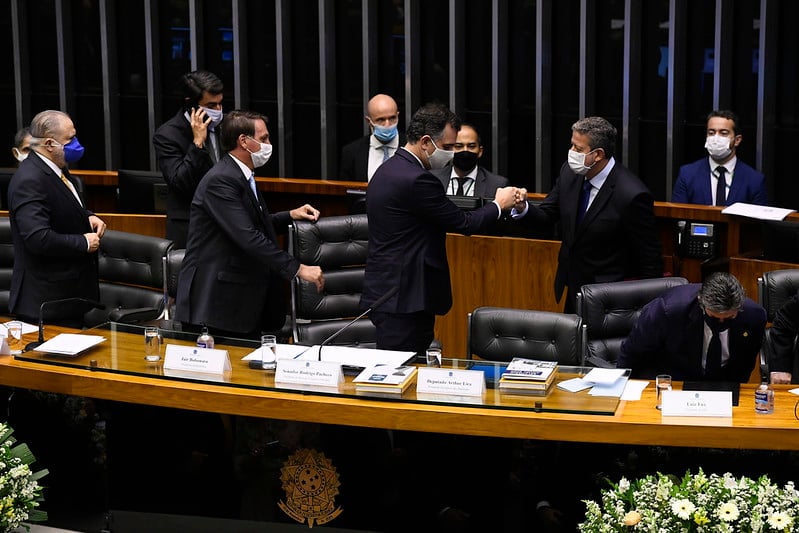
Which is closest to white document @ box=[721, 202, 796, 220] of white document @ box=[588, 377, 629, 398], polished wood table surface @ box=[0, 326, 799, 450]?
polished wood table surface @ box=[0, 326, 799, 450]

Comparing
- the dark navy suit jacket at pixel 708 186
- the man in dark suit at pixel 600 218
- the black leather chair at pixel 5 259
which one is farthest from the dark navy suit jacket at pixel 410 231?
the dark navy suit jacket at pixel 708 186

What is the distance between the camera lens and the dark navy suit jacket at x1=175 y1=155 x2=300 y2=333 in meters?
5.05

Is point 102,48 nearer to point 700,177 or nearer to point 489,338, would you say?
point 700,177

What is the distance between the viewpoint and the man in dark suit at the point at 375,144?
6.84 metres

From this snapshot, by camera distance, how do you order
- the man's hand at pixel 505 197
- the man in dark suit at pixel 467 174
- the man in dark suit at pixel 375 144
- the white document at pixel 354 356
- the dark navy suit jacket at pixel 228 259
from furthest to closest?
the man in dark suit at pixel 375 144, the man in dark suit at pixel 467 174, the man's hand at pixel 505 197, the dark navy suit jacket at pixel 228 259, the white document at pixel 354 356

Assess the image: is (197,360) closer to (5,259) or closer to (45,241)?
(45,241)

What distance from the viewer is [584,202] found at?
226 inches

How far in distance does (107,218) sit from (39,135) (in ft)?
6.06

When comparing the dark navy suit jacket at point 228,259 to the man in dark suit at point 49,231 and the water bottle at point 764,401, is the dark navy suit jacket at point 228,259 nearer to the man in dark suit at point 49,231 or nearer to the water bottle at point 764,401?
the man in dark suit at point 49,231

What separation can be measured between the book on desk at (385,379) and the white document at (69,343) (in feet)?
3.78

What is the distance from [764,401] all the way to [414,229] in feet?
5.39

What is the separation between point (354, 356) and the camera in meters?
4.35

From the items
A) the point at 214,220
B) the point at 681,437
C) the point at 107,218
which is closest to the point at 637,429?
the point at 681,437

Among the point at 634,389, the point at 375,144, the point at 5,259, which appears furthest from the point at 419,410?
the point at 375,144
